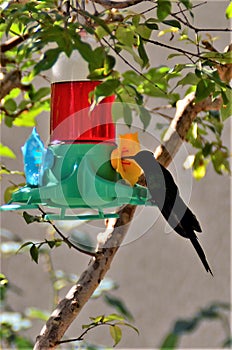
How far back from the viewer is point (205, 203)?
386 cm

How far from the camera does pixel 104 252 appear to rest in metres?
1.87

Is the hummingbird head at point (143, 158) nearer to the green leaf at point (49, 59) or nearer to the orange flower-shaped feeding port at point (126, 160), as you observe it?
the orange flower-shaped feeding port at point (126, 160)

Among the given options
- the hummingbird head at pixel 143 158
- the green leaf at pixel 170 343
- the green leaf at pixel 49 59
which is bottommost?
the hummingbird head at pixel 143 158

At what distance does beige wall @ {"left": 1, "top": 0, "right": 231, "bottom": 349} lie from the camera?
380 cm

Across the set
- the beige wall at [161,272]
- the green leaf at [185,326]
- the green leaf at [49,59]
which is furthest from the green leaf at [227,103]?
the beige wall at [161,272]

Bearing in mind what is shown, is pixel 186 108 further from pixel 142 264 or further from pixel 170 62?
pixel 142 264

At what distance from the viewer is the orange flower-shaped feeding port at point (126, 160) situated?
1.63 meters

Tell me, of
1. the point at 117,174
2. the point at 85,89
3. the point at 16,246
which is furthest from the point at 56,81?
the point at 16,246

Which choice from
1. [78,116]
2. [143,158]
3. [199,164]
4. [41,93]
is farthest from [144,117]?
[199,164]

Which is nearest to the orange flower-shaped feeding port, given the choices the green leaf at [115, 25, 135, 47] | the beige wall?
the green leaf at [115, 25, 135, 47]

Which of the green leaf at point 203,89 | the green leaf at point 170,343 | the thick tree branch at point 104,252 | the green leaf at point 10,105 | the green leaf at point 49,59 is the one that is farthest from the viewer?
the green leaf at point 10,105

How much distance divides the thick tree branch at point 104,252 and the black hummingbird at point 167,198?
14cm

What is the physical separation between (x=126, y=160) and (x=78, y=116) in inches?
5.9

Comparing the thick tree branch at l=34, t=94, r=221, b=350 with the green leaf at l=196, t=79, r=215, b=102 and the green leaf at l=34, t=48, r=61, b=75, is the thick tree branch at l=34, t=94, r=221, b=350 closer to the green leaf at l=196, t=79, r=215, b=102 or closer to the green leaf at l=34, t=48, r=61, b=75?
the green leaf at l=196, t=79, r=215, b=102
